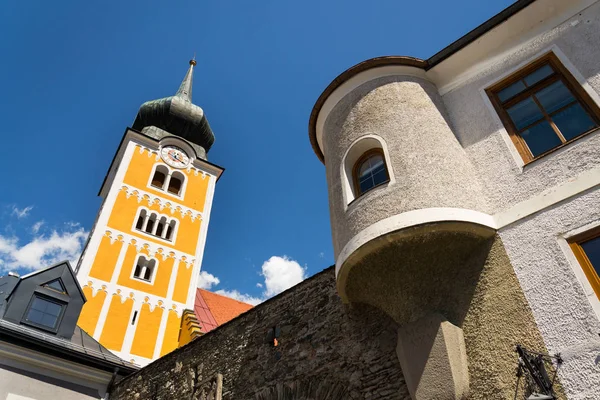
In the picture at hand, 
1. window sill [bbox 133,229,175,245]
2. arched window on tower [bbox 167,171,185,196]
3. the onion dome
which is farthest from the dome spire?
window sill [bbox 133,229,175,245]

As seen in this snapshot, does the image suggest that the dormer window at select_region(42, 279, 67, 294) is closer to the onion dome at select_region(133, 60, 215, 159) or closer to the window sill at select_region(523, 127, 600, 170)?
the window sill at select_region(523, 127, 600, 170)

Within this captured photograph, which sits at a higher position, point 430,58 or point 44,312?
point 430,58

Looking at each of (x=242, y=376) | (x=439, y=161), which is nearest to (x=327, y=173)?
→ (x=439, y=161)

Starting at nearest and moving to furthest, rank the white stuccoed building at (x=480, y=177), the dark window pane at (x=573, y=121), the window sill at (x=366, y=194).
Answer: the white stuccoed building at (x=480, y=177), the dark window pane at (x=573, y=121), the window sill at (x=366, y=194)

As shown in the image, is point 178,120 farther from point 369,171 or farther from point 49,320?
point 369,171

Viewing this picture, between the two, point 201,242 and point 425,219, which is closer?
point 425,219

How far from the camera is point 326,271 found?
7.11 meters

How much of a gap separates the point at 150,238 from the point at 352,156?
18.6 meters

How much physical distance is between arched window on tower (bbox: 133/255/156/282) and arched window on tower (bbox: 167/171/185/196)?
554 centimetres

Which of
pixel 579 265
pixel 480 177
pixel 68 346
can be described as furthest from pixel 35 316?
pixel 579 265

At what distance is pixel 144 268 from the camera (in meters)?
21.9

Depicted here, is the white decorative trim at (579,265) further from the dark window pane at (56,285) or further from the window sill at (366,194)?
the dark window pane at (56,285)

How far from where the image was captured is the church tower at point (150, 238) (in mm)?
19156

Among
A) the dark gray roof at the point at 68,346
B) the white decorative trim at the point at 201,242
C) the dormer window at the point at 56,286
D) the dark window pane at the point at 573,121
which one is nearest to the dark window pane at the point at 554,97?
the dark window pane at the point at 573,121
